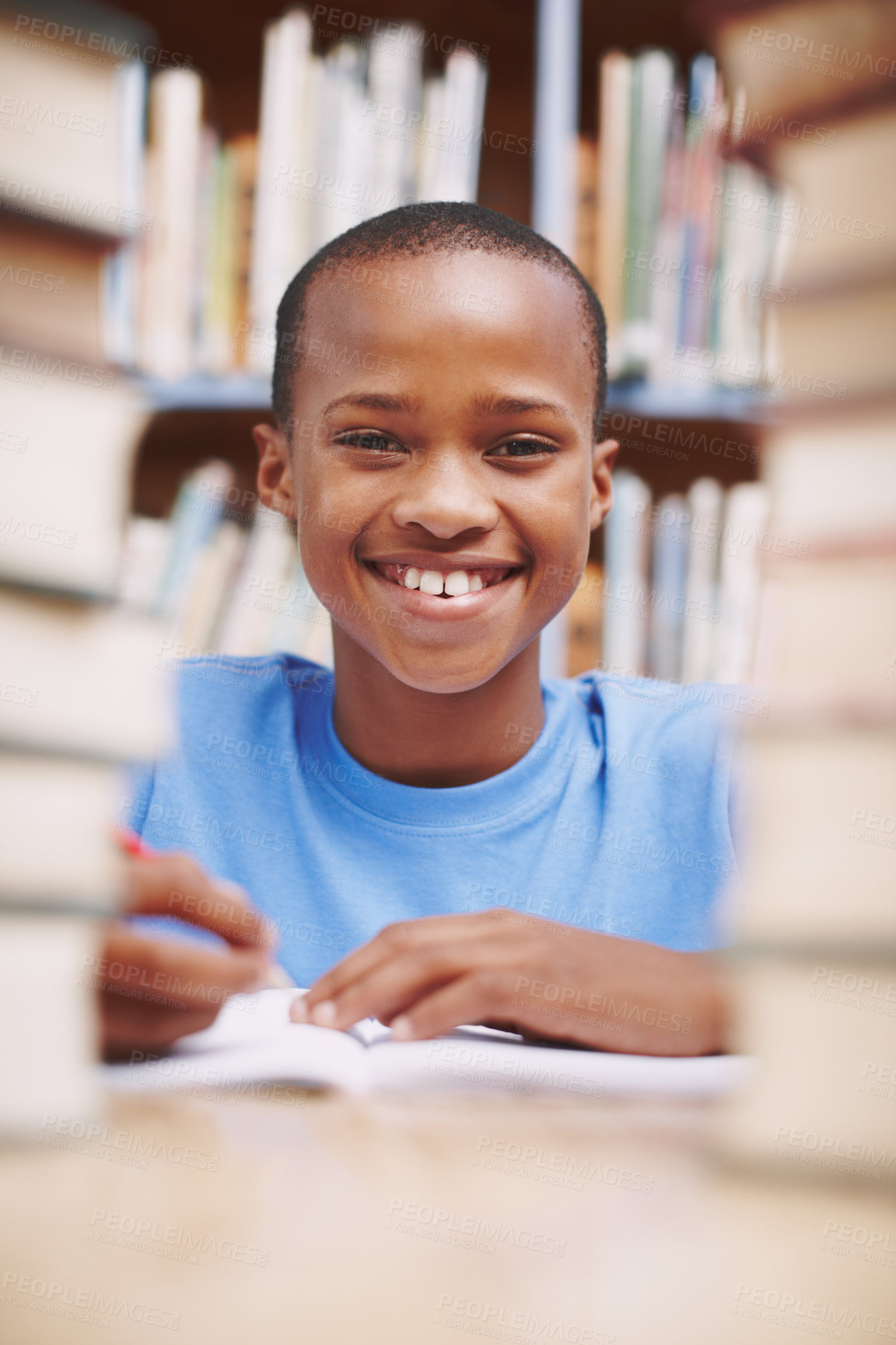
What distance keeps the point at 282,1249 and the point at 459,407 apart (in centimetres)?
66

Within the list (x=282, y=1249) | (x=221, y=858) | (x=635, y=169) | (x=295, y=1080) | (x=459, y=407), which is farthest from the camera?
(x=635, y=169)

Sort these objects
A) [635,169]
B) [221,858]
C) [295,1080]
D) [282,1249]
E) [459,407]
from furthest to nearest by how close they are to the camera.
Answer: [635,169] → [221,858] → [459,407] → [295,1080] → [282,1249]

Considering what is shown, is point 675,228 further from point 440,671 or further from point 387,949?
point 387,949

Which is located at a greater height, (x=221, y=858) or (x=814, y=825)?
(x=814, y=825)

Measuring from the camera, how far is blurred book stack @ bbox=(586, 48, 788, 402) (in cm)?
149

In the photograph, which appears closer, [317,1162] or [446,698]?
[317,1162]

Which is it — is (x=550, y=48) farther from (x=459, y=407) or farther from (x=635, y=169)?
(x=459, y=407)

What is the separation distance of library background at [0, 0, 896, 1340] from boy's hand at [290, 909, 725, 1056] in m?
0.20

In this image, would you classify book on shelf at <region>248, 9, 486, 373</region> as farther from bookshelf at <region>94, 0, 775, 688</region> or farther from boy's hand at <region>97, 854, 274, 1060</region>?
boy's hand at <region>97, 854, 274, 1060</region>

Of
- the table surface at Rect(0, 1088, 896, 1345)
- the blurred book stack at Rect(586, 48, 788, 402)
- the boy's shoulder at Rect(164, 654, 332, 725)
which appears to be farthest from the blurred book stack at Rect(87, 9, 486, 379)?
the table surface at Rect(0, 1088, 896, 1345)

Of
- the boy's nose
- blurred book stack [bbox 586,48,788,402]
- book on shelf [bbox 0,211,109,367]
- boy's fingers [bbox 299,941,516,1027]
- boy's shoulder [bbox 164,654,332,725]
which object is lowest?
boy's fingers [bbox 299,941,516,1027]

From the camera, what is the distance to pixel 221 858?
3.70ft

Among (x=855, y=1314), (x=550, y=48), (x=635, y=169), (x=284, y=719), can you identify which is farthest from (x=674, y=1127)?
(x=550, y=48)

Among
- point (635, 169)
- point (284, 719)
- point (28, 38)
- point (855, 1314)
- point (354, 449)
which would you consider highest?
point (635, 169)
